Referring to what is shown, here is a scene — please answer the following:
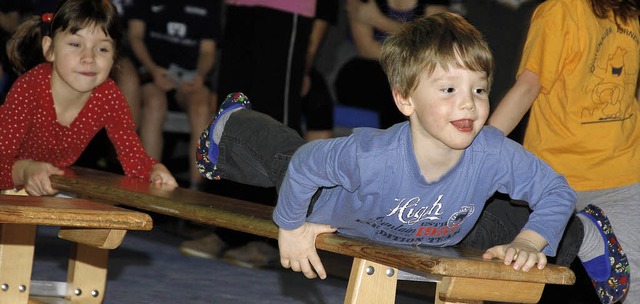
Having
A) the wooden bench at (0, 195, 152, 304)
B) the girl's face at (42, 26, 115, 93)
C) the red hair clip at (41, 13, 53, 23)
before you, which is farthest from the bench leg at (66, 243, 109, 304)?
the red hair clip at (41, 13, 53, 23)

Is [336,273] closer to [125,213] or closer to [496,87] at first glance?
[496,87]

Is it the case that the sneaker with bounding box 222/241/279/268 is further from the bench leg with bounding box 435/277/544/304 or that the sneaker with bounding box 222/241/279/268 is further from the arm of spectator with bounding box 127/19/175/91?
the bench leg with bounding box 435/277/544/304

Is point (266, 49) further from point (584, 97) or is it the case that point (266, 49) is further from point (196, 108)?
point (584, 97)

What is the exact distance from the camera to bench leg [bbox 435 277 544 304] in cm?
223

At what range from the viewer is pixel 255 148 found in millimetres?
3254

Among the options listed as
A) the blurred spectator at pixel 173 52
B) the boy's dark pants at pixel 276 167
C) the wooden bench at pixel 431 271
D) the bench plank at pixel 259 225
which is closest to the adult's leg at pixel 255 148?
the boy's dark pants at pixel 276 167

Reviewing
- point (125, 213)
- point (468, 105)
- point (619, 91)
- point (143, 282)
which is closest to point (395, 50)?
point (468, 105)


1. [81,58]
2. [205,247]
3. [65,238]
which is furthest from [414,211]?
[205,247]

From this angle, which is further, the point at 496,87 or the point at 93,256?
the point at 496,87

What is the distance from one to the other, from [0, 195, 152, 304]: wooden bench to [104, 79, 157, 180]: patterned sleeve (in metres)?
Answer: 0.41

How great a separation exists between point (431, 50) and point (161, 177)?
4.80 ft

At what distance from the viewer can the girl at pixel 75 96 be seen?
3.68 m

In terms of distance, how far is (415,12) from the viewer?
15.3ft

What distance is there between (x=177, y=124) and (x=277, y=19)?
1.58 meters
